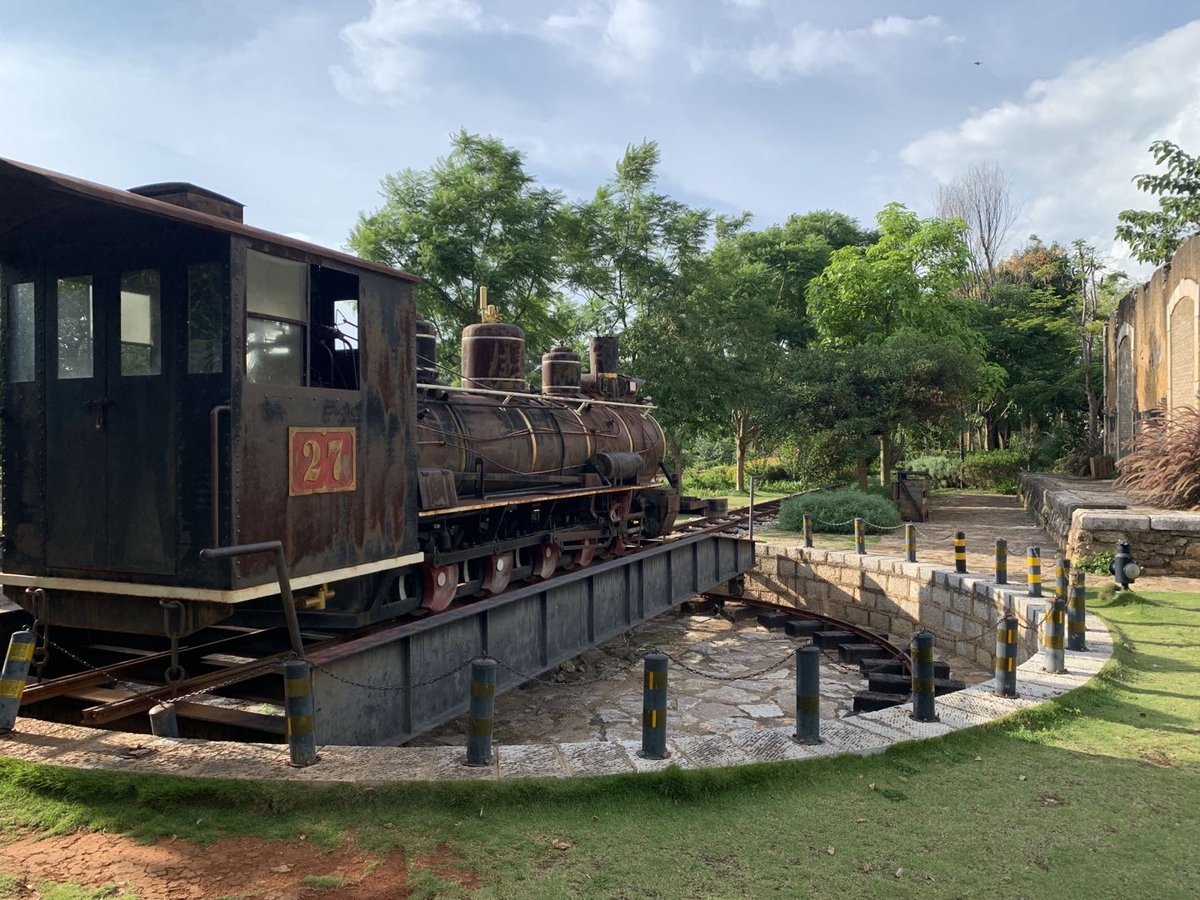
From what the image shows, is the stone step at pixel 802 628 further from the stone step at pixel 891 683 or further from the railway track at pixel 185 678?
the railway track at pixel 185 678

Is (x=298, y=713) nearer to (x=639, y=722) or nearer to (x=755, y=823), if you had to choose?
(x=755, y=823)

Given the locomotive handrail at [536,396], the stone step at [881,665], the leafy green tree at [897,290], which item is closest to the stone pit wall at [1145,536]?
the stone step at [881,665]

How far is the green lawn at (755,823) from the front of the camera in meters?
3.85

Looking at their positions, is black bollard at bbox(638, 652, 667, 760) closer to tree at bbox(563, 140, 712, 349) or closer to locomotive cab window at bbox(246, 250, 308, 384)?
locomotive cab window at bbox(246, 250, 308, 384)

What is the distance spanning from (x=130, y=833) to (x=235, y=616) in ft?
7.72

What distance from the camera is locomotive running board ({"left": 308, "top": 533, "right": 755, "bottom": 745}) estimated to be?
19.7 feet

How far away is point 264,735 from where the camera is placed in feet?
18.2

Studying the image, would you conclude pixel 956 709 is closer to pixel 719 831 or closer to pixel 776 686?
pixel 719 831

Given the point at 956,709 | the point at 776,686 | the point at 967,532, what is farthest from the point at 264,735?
the point at 967,532

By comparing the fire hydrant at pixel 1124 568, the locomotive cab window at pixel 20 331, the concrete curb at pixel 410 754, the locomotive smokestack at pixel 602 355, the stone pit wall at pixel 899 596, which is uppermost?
the locomotive smokestack at pixel 602 355

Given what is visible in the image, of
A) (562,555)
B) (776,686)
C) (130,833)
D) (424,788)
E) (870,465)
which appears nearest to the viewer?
(130,833)

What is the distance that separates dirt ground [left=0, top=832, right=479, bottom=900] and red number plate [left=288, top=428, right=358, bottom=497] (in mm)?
2495

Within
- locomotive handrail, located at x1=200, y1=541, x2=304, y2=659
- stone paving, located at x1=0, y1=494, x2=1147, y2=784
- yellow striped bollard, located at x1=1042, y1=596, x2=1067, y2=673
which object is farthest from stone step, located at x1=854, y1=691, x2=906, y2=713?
locomotive handrail, located at x1=200, y1=541, x2=304, y2=659

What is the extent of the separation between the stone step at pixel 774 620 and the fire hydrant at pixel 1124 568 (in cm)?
459
